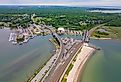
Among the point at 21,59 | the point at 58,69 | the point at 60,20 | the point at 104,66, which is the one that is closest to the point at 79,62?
the point at 104,66

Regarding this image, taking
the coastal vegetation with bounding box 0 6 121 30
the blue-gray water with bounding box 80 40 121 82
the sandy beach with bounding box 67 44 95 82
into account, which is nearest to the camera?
the sandy beach with bounding box 67 44 95 82

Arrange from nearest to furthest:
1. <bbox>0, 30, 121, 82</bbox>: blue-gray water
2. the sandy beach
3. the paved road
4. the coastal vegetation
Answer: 1. the paved road
2. the sandy beach
3. <bbox>0, 30, 121, 82</bbox>: blue-gray water
4. the coastal vegetation

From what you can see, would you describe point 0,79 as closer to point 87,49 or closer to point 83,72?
point 83,72

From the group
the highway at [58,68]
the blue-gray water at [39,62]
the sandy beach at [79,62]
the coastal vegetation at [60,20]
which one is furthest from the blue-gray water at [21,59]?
the coastal vegetation at [60,20]

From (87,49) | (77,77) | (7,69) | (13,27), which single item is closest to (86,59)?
(87,49)

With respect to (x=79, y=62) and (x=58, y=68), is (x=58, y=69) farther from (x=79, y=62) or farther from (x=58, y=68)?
(x=79, y=62)

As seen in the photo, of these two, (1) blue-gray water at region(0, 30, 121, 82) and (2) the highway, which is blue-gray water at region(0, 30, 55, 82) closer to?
(1) blue-gray water at region(0, 30, 121, 82)

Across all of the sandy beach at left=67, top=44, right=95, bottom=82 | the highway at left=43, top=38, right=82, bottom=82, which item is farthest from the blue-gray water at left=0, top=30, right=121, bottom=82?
the highway at left=43, top=38, right=82, bottom=82
